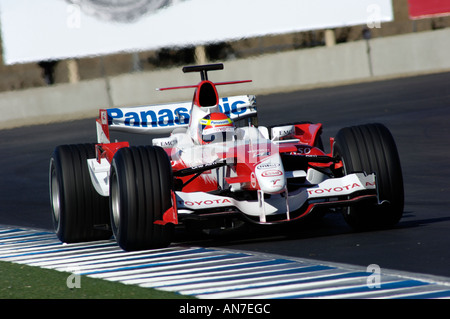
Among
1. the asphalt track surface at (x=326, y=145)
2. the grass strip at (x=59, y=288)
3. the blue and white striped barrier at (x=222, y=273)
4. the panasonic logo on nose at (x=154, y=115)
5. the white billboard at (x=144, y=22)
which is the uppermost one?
the white billboard at (x=144, y=22)

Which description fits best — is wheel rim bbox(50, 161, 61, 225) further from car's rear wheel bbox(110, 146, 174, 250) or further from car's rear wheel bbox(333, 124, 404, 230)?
car's rear wheel bbox(333, 124, 404, 230)

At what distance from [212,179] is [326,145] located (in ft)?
24.2

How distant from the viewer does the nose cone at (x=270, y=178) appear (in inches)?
340

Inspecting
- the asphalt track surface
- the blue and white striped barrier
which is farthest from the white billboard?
the blue and white striped barrier

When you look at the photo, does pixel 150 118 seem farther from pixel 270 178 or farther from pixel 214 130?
pixel 270 178

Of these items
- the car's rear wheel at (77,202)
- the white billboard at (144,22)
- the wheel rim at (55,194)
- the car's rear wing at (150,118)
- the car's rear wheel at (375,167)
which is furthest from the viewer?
the white billboard at (144,22)

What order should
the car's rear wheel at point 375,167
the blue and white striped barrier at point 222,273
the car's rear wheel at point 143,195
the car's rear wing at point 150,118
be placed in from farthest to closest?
the car's rear wing at point 150,118 → the car's rear wheel at point 375,167 → the car's rear wheel at point 143,195 → the blue and white striped barrier at point 222,273

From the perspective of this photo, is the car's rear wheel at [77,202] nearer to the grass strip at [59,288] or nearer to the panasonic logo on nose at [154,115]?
the panasonic logo on nose at [154,115]

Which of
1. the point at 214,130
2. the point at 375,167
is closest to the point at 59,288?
the point at 214,130

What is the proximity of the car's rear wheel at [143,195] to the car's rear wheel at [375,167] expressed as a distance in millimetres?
1734

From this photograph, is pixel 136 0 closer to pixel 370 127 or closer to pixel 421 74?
pixel 421 74

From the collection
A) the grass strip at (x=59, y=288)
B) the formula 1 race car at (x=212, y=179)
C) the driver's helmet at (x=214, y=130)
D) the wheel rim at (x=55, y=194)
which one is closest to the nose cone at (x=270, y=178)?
the formula 1 race car at (x=212, y=179)

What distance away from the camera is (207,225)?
8.84m

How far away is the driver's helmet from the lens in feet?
32.4
